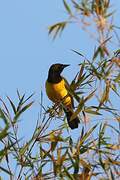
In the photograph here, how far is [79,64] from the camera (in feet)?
11.9

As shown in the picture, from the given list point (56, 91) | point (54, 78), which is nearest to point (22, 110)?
point (56, 91)

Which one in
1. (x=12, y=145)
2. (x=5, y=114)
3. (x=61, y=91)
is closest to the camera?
(x=12, y=145)

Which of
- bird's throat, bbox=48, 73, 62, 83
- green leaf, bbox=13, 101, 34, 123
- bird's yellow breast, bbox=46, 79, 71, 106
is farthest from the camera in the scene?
bird's throat, bbox=48, 73, 62, 83

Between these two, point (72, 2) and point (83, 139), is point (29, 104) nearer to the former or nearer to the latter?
point (83, 139)

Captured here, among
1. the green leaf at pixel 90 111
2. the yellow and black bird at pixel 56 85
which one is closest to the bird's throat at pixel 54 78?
the yellow and black bird at pixel 56 85

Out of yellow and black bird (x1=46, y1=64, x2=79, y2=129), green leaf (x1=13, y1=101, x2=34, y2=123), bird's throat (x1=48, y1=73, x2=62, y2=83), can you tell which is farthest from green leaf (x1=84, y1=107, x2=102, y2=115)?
bird's throat (x1=48, y1=73, x2=62, y2=83)

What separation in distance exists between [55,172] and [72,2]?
112 centimetres

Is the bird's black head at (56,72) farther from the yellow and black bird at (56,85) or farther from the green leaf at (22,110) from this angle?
the green leaf at (22,110)

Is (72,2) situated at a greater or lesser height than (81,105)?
greater

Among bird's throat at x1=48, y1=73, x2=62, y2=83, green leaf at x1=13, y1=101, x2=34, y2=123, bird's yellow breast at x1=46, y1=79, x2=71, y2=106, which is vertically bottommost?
bird's yellow breast at x1=46, y1=79, x2=71, y2=106

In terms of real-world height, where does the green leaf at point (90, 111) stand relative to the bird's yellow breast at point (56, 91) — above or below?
above

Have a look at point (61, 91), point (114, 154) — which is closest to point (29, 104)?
point (114, 154)

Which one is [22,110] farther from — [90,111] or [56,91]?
[56,91]

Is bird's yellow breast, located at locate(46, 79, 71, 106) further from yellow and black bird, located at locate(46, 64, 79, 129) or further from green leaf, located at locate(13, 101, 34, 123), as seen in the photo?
green leaf, located at locate(13, 101, 34, 123)
